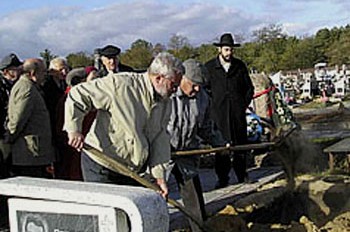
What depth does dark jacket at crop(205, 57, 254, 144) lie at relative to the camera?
9734mm

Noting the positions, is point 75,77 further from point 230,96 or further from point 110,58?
point 230,96

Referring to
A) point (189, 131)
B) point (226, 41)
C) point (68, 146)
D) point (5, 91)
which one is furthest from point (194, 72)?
point (226, 41)

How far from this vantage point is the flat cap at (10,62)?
24.2ft

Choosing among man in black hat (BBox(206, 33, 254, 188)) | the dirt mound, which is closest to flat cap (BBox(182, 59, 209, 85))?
the dirt mound

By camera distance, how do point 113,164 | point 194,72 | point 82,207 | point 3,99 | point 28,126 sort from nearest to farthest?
1. point 82,207
2. point 113,164
3. point 194,72
4. point 28,126
5. point 3,99

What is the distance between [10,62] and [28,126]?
755 millimetres

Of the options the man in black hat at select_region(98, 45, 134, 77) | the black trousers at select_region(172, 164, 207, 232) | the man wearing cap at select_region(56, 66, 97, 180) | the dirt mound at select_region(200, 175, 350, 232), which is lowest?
the dirt mound at select_region(200, 175, 350, 232)

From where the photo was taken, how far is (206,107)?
701 cm

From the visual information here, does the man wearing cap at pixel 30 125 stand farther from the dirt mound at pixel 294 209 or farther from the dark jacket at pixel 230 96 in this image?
the dark jacket at pixel 230 96

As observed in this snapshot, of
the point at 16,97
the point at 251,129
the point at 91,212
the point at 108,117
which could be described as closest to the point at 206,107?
the point at 16,97

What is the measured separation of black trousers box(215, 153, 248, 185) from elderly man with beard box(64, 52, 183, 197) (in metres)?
4.67

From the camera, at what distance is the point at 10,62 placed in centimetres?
738

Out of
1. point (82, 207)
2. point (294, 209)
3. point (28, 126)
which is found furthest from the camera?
point (294, 209)

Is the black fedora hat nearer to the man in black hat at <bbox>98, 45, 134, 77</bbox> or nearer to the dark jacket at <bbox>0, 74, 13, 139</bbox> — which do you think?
the man in black hat at <bbox>98, 45, 134, 77</bbox>
